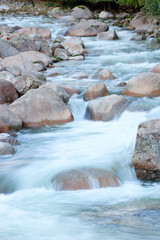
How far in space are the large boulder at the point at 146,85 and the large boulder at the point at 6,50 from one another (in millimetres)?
5881

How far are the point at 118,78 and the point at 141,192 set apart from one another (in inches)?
260

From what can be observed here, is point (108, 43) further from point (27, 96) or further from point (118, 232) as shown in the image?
point (118, 232)

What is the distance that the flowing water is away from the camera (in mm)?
4527

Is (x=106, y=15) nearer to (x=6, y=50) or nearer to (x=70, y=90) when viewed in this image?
(x=6, y=50)

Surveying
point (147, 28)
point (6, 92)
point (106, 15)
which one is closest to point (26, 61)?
point (6, 92)

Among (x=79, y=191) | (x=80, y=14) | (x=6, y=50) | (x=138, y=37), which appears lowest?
(x=79, y=191)

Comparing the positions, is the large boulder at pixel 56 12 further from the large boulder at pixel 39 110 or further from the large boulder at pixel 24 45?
the large boulder at pixel 39 110

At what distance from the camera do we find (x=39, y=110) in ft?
28.3

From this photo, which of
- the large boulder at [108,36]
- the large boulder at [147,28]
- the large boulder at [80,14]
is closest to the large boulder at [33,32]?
the large boulder at [108,36]

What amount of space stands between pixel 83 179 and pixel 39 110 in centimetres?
318

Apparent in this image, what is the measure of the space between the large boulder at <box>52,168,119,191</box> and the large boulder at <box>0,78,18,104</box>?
3.93 m

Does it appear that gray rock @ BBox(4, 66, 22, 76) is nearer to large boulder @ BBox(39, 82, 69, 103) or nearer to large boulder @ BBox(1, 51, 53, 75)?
large boulder @ BBox(1, 51, 53, 75)

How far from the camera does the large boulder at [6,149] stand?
7.00 metres

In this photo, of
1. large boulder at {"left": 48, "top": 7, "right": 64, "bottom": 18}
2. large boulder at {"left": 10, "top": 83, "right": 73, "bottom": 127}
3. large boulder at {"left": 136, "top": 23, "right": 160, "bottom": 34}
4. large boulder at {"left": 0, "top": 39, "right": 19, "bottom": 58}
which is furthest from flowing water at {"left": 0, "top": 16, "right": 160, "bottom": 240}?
large boulder at {"left": 48, "top": 7, "right": 64, "bottom": 18}
